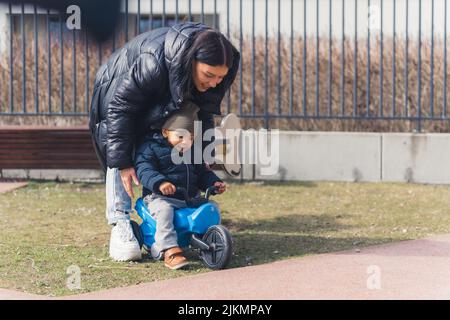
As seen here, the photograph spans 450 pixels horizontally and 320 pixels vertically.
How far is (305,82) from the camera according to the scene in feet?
31.7

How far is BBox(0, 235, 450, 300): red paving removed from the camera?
4305 millimetres

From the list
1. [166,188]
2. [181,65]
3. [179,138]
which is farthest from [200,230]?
[181,65]

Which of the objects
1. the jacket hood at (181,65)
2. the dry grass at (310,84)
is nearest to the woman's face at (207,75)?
the jacket hood at (181,65)

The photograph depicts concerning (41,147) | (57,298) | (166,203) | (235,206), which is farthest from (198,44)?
(41,147)

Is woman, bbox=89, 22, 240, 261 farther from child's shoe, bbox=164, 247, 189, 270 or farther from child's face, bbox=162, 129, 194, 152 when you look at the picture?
child's shoe, bbox=164, 247, 189, 270

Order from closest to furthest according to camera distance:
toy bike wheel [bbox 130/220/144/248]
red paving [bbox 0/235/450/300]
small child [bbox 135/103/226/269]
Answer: red paving [bbox 0/235/450/300] < small child [bbox 135/103/226/269] < toy bike wheel [bbox 130/220/144/248]

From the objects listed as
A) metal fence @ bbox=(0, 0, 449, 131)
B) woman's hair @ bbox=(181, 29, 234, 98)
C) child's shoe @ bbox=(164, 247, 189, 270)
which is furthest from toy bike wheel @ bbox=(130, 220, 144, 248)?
metal fence @ bbox=(0, 0, 449, 131)

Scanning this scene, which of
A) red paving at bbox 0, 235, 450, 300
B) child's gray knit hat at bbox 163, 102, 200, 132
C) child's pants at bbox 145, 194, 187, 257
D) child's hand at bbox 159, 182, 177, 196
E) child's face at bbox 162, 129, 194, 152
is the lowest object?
red paving at bbox 0, 235, 450, 300

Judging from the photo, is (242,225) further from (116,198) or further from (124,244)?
(124,244)

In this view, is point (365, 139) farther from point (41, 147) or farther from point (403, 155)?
point (41, 147)

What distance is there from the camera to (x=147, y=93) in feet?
17.0

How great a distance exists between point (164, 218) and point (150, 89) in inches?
29.0

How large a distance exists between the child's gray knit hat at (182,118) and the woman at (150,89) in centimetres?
4

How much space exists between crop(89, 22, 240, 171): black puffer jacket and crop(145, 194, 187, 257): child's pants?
27cm
